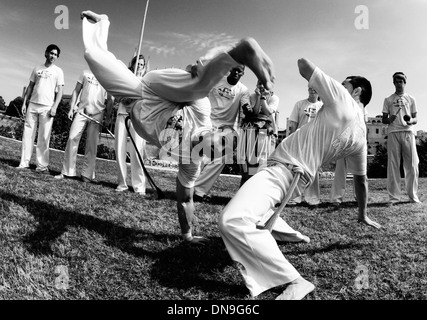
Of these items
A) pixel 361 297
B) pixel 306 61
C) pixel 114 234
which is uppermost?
pixel 306 61

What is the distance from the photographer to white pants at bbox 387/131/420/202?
730 cm

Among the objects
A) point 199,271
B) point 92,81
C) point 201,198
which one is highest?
point 92,81

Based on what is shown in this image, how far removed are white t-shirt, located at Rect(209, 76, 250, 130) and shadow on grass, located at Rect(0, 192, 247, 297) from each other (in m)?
3.13

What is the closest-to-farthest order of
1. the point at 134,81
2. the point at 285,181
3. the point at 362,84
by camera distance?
1. the point at 285,181
2. the point at 134,81
3. the point at 362,84

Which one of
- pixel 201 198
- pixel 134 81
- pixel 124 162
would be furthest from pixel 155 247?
pixel 124 162

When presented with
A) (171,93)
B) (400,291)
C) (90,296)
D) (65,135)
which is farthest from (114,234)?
(65,135)

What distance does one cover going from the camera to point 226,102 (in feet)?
22.2

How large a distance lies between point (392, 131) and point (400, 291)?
5.42 m

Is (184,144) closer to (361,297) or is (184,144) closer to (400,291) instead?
(361,297)

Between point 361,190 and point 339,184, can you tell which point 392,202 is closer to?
A: point 339,184

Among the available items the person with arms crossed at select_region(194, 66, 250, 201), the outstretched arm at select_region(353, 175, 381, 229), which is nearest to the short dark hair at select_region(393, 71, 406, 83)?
the person with arms crossed at select_region(194, 66, 250, 201)

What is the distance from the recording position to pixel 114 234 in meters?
3.99

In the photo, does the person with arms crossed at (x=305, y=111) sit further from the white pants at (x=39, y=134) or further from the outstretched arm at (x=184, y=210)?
the white pants at (x=39, y=134)

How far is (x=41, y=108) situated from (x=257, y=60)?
19.9ft
